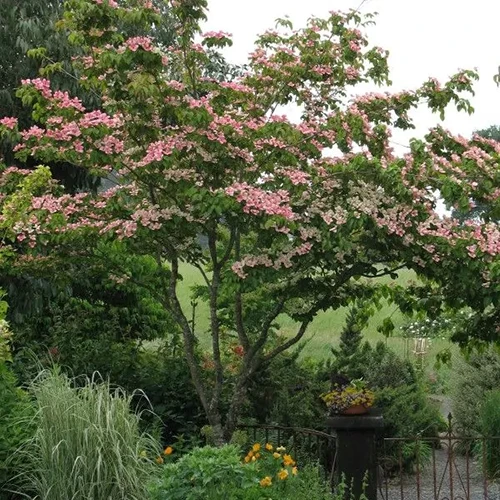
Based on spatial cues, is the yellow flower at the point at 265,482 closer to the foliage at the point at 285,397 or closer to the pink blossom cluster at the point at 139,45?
the pink blossom cluster at the point at 139,45

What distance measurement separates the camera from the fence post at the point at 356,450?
6.05 m

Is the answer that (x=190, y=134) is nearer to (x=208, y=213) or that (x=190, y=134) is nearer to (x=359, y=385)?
(x=208, y=213)

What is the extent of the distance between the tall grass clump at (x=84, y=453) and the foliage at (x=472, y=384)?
534 centimetres

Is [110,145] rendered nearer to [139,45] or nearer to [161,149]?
[161,149]

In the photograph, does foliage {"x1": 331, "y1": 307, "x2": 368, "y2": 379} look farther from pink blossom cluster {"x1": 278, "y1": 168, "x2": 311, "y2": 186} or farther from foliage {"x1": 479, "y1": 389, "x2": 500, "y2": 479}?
→ pink blossom cluster {"x1": 278, "y1": 168, "x2": 311, "y2": 186}

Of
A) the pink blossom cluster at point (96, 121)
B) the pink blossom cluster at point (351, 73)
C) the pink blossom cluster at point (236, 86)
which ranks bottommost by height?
the pink blossom cluster at point (96, 121)

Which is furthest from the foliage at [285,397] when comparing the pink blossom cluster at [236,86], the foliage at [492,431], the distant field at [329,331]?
the distant field at [329,331]

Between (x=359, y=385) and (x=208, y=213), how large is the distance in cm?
161

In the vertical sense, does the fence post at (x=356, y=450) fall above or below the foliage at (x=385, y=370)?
below

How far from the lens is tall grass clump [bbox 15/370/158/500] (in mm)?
5430

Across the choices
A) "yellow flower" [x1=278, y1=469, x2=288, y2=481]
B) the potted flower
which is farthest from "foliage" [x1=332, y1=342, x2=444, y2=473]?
"yellow flower" [x1=278, y1=469, x2=288, y2=481]

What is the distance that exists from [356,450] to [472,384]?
5.03 m

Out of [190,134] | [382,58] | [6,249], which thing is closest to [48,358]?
[6,249]

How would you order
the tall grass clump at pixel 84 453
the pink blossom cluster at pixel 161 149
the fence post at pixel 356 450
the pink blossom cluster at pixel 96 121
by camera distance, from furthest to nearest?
the pink blossom cluster at pixel 96 121, the pink blossom cluster at pixel 161 149, the fence post at pixel 356 450, the tall grass clump at pixel 84 453
